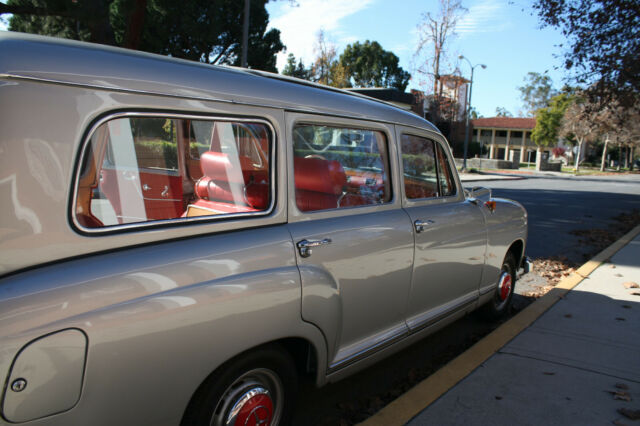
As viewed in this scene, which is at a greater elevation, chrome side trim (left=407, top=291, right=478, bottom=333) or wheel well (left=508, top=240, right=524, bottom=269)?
wheel well (left=508, top=240, right=524, bottom=269)

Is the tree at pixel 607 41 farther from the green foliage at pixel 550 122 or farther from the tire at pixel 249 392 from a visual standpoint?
the green foliage at pixel 550 122

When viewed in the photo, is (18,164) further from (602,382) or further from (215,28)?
(215,28)

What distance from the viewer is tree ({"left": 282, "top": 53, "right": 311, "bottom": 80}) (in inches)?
1826

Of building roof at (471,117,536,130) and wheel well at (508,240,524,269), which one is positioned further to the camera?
building roof at (471,117,536,130)

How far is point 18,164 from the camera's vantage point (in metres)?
1.49

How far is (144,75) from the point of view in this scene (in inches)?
71.2

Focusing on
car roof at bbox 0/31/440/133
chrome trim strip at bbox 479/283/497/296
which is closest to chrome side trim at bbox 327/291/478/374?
chrome trim strip at bbox 479/283/497/296

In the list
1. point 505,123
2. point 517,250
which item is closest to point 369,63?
point 505,123

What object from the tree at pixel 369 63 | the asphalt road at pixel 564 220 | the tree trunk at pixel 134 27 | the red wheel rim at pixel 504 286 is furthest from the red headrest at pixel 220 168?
the tree at pixel 369 63

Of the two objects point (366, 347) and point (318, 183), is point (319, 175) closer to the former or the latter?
point (318, 183)

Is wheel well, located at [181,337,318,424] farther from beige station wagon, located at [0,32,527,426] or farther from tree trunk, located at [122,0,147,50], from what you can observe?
tree trunk, located at [122,0,147,50]

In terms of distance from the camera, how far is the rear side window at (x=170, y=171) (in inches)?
68.7

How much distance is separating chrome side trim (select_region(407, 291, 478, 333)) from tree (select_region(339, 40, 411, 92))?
232 feet

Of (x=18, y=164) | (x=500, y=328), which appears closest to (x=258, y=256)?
(x=18, y=164)
